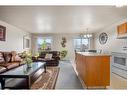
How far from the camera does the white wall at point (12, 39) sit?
7368 millimetres

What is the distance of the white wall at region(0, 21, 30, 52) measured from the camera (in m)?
7.37

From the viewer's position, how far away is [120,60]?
6207 millimetres

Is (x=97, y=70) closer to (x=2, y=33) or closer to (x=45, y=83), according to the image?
(x=45, y=83)

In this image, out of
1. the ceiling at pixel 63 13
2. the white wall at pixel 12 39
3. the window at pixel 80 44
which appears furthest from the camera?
the window at pixel 80 44

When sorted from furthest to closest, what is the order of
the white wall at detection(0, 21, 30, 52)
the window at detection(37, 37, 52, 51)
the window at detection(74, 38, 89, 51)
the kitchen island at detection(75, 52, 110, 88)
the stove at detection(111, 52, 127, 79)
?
the window at detection(74, 38, 89, 51)
the window at detection(37, 37, 52, 51)
the white wall at detection(0, 21, 30, 52)
the stove at detection(111, 52, 127, 79)
the kitchen island at detection(75, 52, 110, 88)

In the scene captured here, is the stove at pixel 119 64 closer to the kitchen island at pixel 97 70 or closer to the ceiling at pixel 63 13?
the ceiling at pixel 63 13

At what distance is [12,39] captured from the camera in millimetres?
8422

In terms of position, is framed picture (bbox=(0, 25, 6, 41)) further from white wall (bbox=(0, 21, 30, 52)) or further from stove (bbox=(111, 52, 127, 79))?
stove (bbox=(111, 52, 127, 79))

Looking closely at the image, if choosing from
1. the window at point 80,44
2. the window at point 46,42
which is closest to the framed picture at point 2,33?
the window at point 46,42

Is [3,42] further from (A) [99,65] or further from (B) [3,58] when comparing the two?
(A) [99,65]

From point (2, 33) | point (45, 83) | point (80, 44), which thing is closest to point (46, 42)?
point (80, 44)

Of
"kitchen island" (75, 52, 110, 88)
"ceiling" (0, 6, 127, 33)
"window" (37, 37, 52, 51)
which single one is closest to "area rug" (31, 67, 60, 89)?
"kitchen island" (75, 52, 110, 88)
